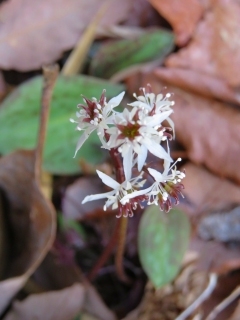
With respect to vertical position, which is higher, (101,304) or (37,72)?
(37,72)

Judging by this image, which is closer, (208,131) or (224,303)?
(224,303)

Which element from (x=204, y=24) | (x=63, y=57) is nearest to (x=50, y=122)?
(x=63, y=57)

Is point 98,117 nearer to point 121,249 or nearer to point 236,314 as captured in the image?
point 121,249

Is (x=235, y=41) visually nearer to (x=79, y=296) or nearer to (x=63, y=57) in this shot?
(x=63, y=57)

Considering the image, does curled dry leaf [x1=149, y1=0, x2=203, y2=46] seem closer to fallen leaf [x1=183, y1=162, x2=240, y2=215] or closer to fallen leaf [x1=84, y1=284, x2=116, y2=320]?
fallen leaf [x1=183, y1=162, x2=240, y2=215]

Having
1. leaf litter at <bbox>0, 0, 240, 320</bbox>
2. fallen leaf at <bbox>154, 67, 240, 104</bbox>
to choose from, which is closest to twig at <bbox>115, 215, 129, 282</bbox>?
leaf litter at <bbox>0, 0, 240, 320</bbox>

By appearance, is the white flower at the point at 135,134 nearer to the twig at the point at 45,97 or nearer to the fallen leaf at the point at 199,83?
the twig at the point at 45,97

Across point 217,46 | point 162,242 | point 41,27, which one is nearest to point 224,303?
point 162,242
